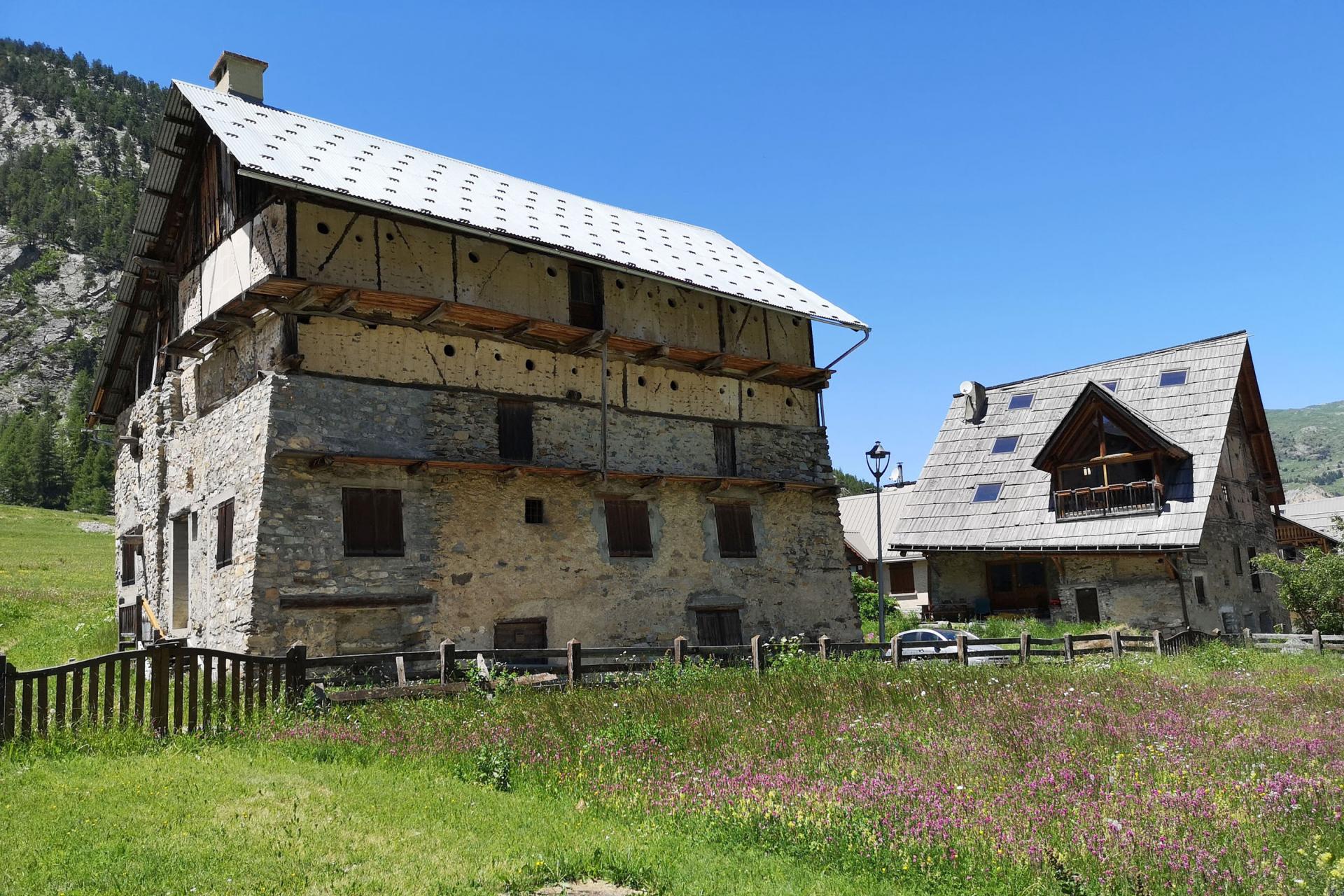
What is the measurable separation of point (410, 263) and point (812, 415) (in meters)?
12.3

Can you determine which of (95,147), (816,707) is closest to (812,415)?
(816,707)

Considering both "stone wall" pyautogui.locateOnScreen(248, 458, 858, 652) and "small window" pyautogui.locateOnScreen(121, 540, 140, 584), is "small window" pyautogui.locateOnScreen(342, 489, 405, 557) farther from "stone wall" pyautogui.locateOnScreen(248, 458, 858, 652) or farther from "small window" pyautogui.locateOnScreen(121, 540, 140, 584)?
"small window" pyautogui.locateOnScreen(121, 540, 140, 584)

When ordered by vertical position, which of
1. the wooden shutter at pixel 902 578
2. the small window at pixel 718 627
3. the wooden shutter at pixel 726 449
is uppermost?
the wooden shutter at pixel 726 449

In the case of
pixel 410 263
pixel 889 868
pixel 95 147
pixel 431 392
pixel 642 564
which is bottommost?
pixel 889 868

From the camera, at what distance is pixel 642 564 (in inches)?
902

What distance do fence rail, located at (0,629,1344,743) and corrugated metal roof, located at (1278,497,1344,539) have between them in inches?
2192

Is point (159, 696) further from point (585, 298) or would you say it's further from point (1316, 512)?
point (1316, 512)

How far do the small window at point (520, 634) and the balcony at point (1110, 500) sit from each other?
750 inches

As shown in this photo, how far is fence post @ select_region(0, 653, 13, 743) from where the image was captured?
9.96 metres

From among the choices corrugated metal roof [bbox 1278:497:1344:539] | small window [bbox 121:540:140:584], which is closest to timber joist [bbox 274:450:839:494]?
small window [bbox 121:540:140:584]

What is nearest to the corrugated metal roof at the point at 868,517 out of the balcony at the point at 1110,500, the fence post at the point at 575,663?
A: the balcony at the point at 1110,500

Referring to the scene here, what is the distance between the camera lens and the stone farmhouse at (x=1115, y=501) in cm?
2980

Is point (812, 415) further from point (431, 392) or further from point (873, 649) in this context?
point (431, 392)

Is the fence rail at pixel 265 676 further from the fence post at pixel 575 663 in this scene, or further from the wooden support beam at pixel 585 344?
the wooden support beam at pixel 585 344
